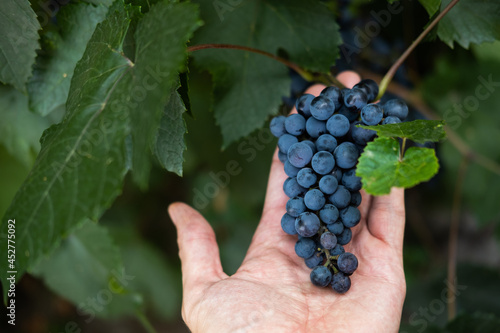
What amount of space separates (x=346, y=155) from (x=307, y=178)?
0.09m

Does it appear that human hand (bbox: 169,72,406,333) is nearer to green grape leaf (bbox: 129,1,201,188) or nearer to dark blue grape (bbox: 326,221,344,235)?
dark blue grape (bbox: 326,221,344,235)

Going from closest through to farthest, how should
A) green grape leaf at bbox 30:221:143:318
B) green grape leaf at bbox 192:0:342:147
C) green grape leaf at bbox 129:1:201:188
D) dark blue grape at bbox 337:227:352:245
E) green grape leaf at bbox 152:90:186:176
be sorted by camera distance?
1. green grape leaf at bbox 129:1:201:188
2. green grape leaf at bbox 152:90:186:176
3. dark blue grape at bbox 337:227:352:245
4. green grape leaf at bbox 192:0:342:147
5. green grape leaf at bbox 30:221:143:318

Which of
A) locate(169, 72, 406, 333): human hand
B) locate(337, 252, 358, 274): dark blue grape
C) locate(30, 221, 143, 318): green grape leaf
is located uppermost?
locate(337, 252, 358, 274): dark blue grape

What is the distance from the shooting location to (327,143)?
0.91 meters

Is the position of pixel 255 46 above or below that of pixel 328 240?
above

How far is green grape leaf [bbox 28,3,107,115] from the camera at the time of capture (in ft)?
3.42

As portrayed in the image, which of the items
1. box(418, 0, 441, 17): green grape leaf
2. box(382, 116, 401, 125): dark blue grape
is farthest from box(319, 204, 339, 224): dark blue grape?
box(418, 0, 441, 17): green grape leaf

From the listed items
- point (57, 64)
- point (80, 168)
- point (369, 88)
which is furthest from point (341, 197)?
point (57, 64)

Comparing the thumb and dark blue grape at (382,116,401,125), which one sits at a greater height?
Answer: dark blue grape at (382,116,401,125)

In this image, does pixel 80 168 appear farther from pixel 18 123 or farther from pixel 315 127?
pixel 18 123

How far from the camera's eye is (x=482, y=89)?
1670 millimetres

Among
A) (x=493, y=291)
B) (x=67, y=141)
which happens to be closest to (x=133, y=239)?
(x=67, y=141)

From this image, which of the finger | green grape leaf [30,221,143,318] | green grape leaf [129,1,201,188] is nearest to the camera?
green grape leaf [129,1,201,188]

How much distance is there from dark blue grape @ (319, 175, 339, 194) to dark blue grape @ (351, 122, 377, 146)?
0.34 ft
